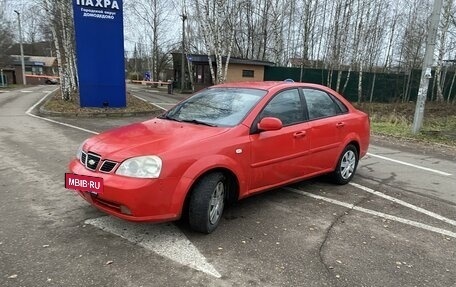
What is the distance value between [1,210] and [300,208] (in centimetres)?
350

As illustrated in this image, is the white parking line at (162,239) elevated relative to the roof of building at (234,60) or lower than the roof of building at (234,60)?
lower

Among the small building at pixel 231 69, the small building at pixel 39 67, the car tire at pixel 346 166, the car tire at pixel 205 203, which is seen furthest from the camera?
the small building at pixel 39 67

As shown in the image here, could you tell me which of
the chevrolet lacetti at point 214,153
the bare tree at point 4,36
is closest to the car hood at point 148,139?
the chevrolet lacetti at point 214,153

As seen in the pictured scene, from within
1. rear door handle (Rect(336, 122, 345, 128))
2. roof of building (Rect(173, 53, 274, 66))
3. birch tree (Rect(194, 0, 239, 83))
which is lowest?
rear door handle (Rect(336, 122, 345, 128))

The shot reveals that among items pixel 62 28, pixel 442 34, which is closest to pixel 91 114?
pixel 62 28

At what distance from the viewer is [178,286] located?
3094 mm

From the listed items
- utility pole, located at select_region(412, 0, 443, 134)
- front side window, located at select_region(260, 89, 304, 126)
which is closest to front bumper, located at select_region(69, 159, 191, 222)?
front side window, located at select_region(260, 89, 304, 126)

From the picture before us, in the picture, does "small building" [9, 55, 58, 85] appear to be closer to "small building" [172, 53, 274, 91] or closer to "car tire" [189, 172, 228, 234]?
"small building" [172, 53, 274, 91]

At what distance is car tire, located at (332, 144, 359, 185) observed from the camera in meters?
5.85

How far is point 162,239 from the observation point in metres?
3.90

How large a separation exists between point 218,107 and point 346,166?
7.80 feet

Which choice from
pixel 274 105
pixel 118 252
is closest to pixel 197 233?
pixel 118 252

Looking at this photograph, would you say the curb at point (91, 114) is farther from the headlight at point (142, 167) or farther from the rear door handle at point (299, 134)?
the headlight at point (142, 167)

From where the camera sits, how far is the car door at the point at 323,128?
17.3 feet
